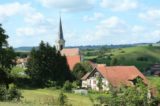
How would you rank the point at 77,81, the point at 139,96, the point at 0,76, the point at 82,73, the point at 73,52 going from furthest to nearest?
the point at 73,52, the point at 82,73, the point at 77,81, the point at 0,76, the point at 139,96

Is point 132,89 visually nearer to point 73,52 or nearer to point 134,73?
point 134,73

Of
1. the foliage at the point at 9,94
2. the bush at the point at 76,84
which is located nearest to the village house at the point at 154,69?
the bush at the point at 76,84

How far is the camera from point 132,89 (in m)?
41.5

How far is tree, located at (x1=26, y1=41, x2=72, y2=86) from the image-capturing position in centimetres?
8444

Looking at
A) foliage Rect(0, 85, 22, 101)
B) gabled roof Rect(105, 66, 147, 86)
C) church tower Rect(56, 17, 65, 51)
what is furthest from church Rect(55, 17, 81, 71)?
foliage Rect(0, 85, 22, 101)

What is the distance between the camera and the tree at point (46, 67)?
8444 cm

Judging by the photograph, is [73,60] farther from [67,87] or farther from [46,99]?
[46,99]

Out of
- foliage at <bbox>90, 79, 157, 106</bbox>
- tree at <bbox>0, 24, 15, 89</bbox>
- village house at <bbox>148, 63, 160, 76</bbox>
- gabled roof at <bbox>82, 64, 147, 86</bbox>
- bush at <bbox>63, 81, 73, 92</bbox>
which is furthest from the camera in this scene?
village house at <bbox>148, 63, 160, 76</bbox>

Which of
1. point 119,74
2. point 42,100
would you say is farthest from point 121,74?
point 42,100

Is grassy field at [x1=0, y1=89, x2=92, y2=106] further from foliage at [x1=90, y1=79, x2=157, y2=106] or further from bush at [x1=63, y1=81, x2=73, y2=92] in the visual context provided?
bush at [x1=63, y1=81, x2=73, y2=92]

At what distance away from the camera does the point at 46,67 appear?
85125mm

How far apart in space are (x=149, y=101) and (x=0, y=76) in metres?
15.8

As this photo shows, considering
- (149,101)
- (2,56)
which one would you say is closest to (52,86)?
(2,56)

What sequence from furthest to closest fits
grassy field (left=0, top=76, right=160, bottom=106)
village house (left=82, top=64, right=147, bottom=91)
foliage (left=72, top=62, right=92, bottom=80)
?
foliage (left=72, top=62, right=92, bottom=80) < village house (left=82, top=64, right=147, bottom=91) < grassy field (left=0, top=76, right=160, bottom=106)
